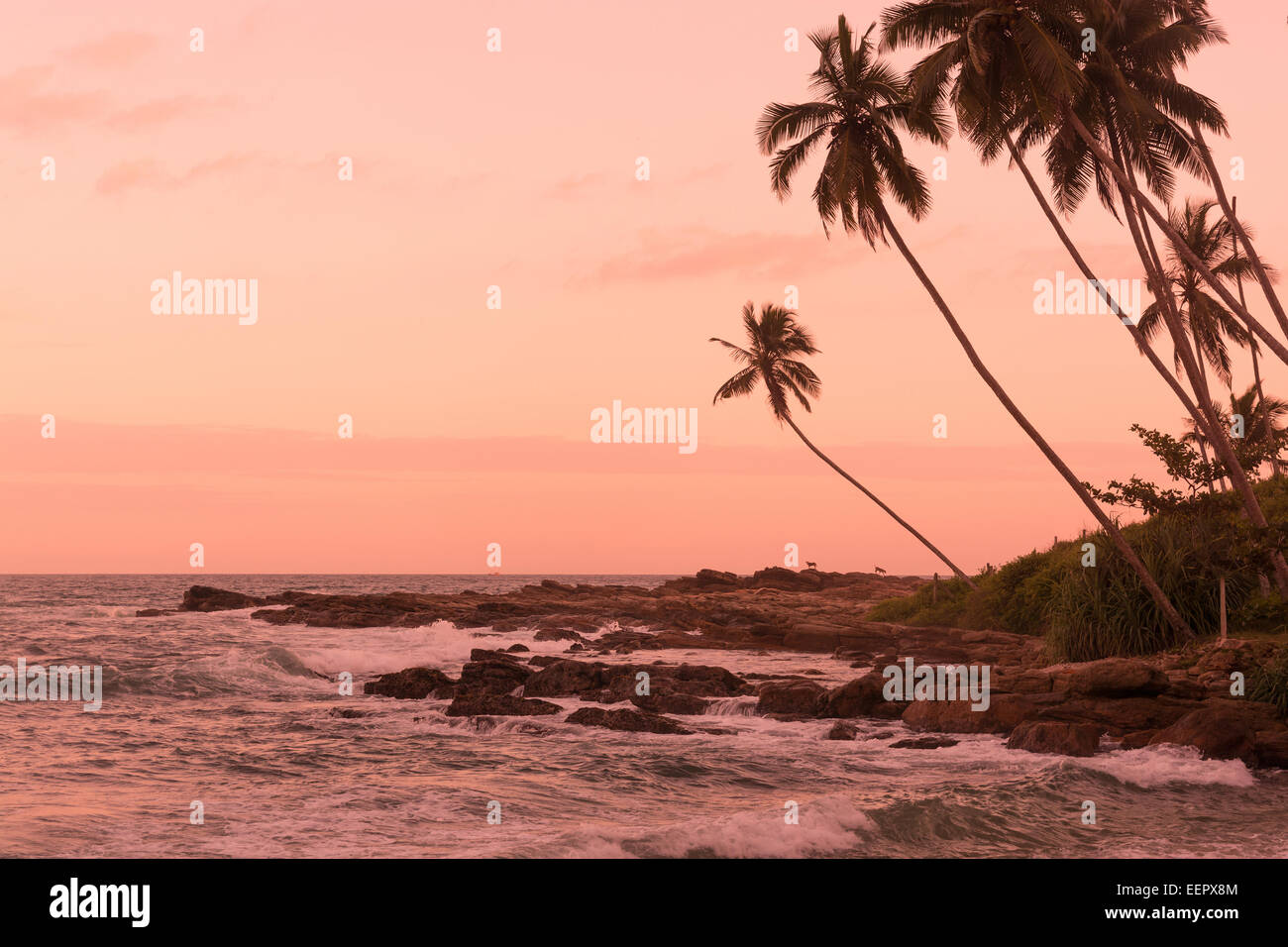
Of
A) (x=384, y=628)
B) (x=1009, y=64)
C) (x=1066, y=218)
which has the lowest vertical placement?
(x=384, y=628)

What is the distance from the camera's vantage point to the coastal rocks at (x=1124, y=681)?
66.0 ft

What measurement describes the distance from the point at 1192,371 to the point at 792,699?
1300 centimetres

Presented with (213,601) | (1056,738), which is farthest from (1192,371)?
(213,601)

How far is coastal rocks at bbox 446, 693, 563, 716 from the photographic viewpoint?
23.3 meters

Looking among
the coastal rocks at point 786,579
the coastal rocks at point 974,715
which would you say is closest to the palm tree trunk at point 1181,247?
the coastal rocks at point 974,715

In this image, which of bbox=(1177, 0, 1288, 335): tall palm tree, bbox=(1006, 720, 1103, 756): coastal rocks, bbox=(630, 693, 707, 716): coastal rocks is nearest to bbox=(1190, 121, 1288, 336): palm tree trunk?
bbox=(1177, 0, 1288, 335): tall palm tree

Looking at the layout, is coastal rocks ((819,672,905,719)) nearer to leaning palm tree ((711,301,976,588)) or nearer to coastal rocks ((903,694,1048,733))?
coastal rocks ((903,694,1048,733))

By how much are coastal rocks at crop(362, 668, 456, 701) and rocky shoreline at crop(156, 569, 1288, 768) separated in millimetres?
37

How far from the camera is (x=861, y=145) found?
27828 mm
